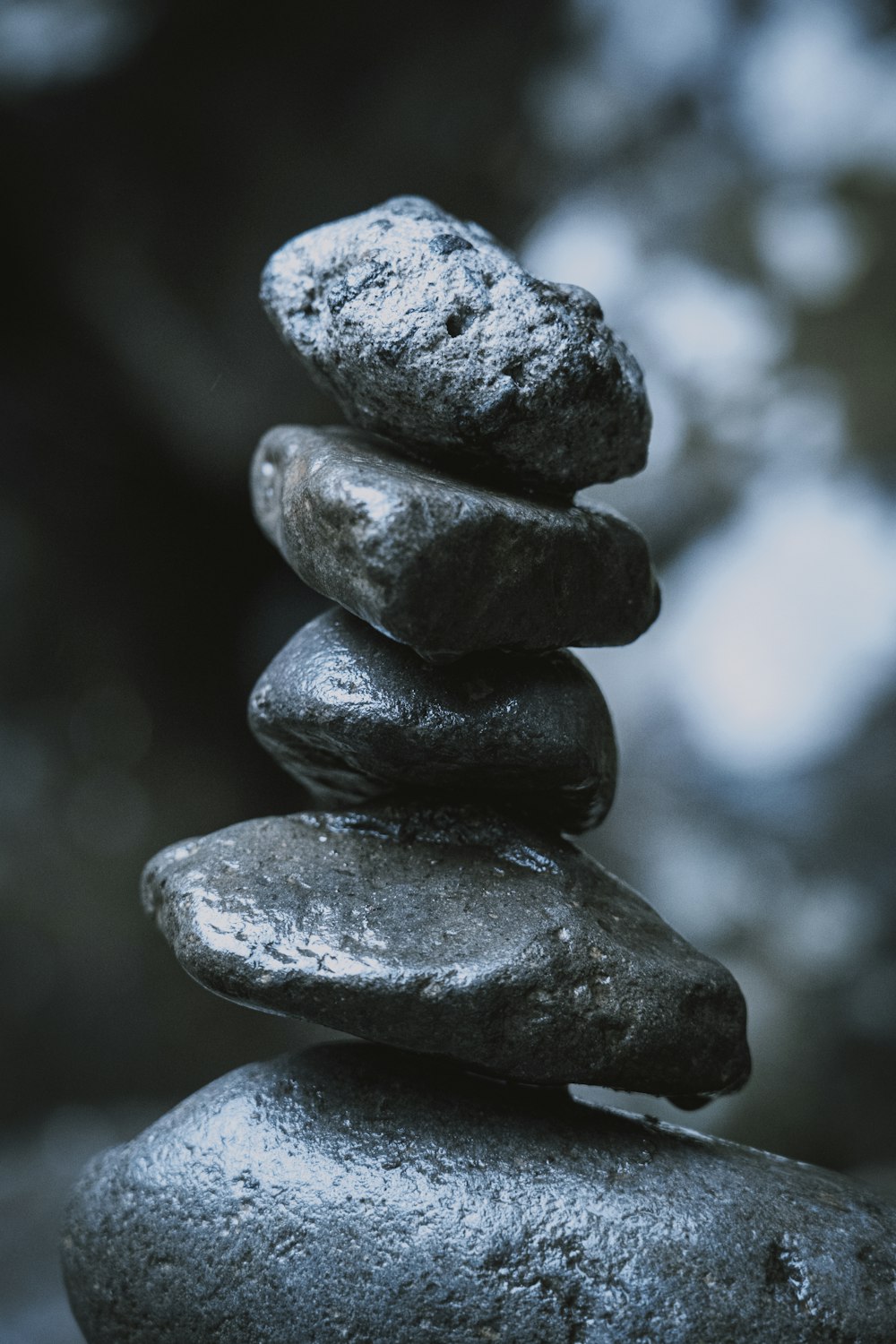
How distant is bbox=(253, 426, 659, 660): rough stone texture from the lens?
187 centimetres

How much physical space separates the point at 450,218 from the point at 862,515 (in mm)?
3503

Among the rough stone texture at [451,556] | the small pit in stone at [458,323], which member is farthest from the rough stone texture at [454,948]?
the small pit in stone at [458,323]

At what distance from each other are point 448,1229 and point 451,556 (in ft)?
3.47

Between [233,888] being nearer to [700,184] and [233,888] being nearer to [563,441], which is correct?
[563,441]

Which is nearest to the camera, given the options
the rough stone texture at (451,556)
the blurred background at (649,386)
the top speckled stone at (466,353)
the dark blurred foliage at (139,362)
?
the rough stone texture at (451,556)

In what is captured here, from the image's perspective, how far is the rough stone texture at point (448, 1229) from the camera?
193cm

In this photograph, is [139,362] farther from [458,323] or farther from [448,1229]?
[448,1229]

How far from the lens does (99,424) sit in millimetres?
6430

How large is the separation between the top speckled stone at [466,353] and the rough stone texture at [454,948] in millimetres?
679

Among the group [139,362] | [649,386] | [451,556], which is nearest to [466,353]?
[451,556]

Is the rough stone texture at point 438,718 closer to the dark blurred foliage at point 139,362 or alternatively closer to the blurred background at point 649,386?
the blurred background at point 649,386

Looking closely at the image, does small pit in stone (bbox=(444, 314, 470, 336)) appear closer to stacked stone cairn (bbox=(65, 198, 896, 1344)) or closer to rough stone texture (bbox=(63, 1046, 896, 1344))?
stacked stone cairn (bbox=(65, 198, 896, 1344))

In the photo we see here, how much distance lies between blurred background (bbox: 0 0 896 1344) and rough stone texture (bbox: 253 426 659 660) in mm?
3229

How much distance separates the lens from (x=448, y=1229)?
1.97 m
